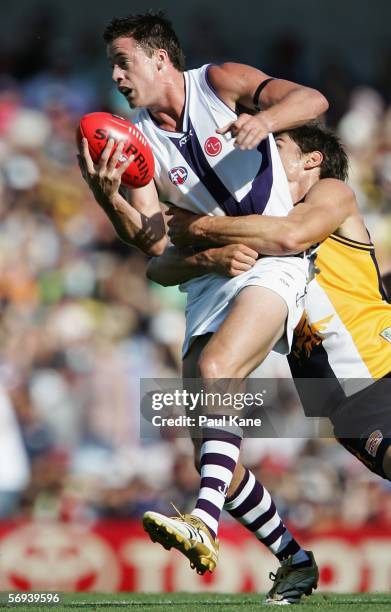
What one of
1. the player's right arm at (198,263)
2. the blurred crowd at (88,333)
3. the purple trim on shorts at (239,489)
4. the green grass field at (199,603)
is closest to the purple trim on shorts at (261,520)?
the purple trim on shorts at (239,489)

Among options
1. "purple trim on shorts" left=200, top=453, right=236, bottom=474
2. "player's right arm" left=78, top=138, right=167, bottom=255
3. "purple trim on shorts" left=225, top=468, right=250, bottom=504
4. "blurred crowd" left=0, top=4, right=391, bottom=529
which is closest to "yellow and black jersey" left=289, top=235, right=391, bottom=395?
"purple trim on shorts" left=225, top=468, right=250, bottom=504

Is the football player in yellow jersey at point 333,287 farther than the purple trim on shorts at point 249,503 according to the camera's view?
No

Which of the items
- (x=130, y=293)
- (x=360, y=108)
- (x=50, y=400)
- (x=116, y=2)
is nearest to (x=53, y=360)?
(x=50, y=400)

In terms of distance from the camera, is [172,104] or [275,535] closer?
[172,104]

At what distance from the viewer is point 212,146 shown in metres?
5.62

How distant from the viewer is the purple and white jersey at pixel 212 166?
5.61 meters

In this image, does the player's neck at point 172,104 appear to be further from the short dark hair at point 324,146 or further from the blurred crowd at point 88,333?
the blurred crowd at point 88,333

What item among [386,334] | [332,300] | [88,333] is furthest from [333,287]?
[88,333]

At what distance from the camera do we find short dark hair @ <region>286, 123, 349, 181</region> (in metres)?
6.06

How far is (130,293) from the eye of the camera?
11625 millimetres

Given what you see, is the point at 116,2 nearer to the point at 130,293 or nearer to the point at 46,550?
the point at 130,293

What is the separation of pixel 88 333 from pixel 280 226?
6.05m

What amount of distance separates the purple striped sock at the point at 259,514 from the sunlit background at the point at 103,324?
8.79 feet

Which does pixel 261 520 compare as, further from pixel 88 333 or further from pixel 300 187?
pixel 88 333
